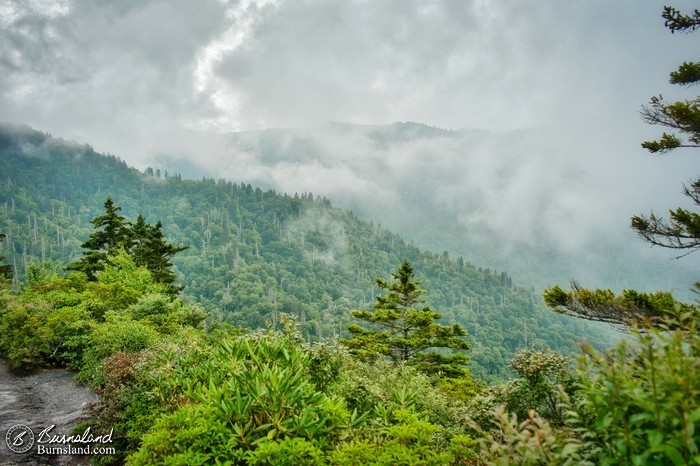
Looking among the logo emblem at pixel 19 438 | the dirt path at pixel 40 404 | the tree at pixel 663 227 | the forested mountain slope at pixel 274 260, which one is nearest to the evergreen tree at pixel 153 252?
the dirt path at pixel 40 404

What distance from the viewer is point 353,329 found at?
68.8 ft

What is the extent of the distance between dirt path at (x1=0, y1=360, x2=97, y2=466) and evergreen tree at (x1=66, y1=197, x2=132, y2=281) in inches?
525

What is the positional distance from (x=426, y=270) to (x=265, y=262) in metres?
68.6

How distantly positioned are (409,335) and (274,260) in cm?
14146

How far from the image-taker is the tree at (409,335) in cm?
1836

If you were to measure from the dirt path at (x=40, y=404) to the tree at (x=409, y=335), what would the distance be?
1070cm

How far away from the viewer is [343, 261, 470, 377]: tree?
18.4 metres

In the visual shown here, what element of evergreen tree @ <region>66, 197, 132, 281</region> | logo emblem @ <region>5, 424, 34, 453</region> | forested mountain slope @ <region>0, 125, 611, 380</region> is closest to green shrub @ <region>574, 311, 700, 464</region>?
logo emblem @ <region>5, 424, 34, 453</region>

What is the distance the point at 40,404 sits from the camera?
29.2 feet

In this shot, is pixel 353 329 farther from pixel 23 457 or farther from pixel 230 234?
pixel 230 234

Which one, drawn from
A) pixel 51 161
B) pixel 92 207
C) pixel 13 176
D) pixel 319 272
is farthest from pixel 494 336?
pixel 51 161

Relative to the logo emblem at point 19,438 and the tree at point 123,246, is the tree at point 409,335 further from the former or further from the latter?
the tree at point 123,246

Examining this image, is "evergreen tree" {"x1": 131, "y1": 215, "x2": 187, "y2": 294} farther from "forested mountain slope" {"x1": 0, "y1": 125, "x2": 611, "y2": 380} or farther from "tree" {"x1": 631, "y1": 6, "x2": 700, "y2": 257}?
"forested mountain slope" {"x1": 0, "y1": 125, "x2": 611, "y2": 380}

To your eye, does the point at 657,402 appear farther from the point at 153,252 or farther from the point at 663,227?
the point at 153,252
